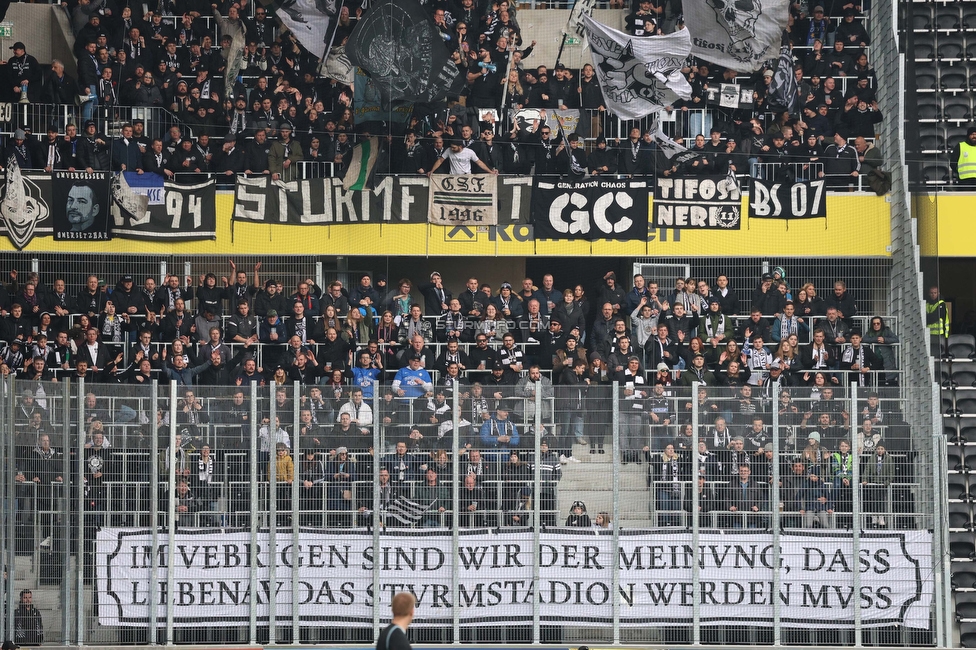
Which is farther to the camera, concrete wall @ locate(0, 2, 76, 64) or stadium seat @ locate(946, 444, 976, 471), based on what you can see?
concrete wall @ locate(0, 2, 76, 64)

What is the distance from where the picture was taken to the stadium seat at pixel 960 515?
65.3 feet

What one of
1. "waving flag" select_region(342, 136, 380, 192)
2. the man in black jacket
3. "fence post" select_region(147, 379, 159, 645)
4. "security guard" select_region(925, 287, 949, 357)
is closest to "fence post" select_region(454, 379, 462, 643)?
"fence post" select_region(147, 379, 159, 645)

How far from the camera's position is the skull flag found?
25.3 metres

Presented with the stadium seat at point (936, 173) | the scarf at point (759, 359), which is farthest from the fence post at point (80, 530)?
the stadium seat at point (936, 173)

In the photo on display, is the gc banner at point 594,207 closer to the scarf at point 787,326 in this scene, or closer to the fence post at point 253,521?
the scarf at point 787,326

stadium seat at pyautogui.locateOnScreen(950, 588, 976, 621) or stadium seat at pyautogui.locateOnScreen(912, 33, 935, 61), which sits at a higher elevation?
stadium seat at pyautogui.locateOnScreen(912, 33, 935, 61)

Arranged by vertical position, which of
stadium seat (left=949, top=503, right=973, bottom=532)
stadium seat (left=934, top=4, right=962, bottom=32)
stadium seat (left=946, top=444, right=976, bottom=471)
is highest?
stadium seat (left=934, top=4, right=962, bottom=32)

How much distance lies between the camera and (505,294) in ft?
76.7

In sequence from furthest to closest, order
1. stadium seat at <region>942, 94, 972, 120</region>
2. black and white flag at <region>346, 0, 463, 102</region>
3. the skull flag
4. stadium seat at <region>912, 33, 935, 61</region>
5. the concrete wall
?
the concrete wall
stadium seat at <region>912, 33, 935, 61</region>
stadium seat at <region>942, 94, 972, 120</region>
the skull flag
black and white flag at <region>346, 0, 463, 102</region>

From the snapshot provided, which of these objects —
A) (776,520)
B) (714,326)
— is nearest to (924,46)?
(714,326)

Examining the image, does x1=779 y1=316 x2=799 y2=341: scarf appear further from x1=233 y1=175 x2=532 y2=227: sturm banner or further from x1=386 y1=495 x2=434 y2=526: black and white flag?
x1=386 y1=495 x2=434 y2=526: black and white flag

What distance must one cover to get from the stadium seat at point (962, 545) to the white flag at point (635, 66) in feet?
28.9

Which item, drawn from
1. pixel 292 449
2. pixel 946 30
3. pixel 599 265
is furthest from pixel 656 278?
pixel 292 449

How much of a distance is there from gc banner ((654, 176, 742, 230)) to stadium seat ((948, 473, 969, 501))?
6113 millimetres
